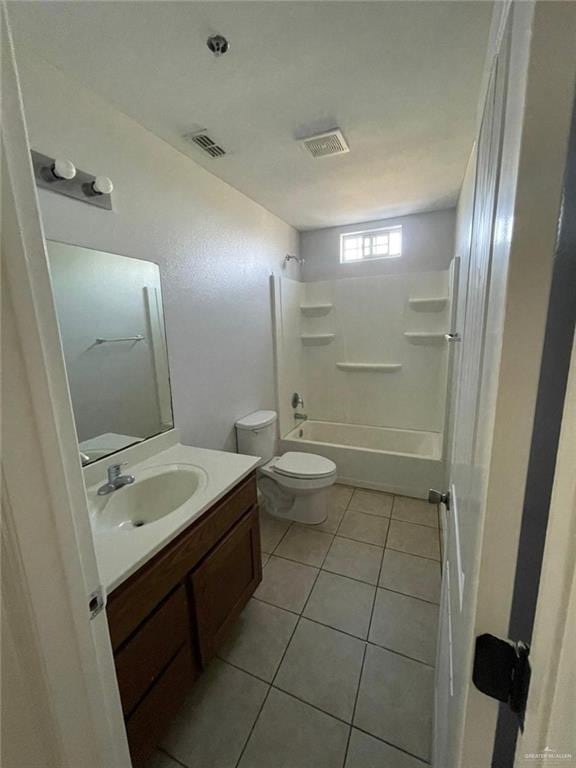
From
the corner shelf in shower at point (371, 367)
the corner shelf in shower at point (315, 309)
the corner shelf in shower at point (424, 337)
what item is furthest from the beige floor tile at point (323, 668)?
the corner shelf in shower at point (315, 309)

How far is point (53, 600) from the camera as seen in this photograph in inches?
20.5

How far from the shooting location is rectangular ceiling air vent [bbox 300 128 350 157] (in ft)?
5.35

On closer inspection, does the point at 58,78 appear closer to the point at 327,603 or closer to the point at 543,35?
the point at 543,35

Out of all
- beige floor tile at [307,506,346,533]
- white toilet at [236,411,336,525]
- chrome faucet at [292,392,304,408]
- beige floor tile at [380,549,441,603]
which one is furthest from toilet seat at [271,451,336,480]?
chrome faucet at [292,392,304,408]

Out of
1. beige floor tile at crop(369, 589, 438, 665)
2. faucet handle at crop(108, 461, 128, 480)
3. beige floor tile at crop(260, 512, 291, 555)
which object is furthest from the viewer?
beige floor tile at crop(260, 512, 291, 555)

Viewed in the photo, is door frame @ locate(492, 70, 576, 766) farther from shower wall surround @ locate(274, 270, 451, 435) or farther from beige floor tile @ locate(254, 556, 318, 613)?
shower wall surround @ locate(274, 270, 451, 435)

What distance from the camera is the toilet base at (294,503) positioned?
2.36 meters

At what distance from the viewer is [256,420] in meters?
2.43

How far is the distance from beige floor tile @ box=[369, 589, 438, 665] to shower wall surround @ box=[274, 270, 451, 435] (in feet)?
5.52

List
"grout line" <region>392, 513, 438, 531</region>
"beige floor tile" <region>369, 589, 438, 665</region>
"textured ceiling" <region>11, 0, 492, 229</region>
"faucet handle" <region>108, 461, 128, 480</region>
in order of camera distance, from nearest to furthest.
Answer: "textured ceiling" <region>11, 0, 492, 229</region>
"faucet handle" <region>108, 461, 128, 480</region>
"beige floor tile" <region>369, 589, 438, 665</region>
"grout line" <region>392, 513, 438, 531</region>

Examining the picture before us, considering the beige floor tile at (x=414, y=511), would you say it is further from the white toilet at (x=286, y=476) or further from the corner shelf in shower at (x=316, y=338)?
the corner shelf in shower at (x=316, y=338)

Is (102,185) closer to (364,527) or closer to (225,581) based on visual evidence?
(225,581)

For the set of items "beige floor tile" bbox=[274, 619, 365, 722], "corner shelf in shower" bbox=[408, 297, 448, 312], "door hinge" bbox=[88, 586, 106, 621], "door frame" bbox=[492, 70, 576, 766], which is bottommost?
"beige floor tile" bbox=[274, 619, 365, 722]

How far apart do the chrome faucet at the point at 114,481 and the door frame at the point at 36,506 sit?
31.1 inches
